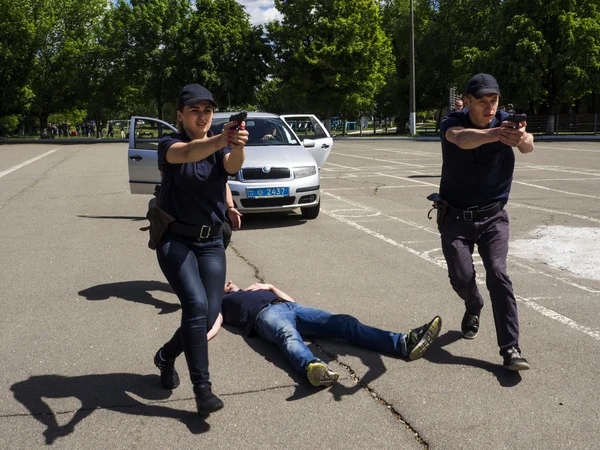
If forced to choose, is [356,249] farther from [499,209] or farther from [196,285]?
[196,285]

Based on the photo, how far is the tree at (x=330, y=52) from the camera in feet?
176

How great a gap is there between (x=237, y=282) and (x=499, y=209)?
2915mm

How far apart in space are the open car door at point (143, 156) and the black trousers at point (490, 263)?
22.8 feet

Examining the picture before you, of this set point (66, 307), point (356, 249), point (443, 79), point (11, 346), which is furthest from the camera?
point (443, 79)

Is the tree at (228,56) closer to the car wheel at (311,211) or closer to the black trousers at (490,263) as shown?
the car wheel at (311,211)

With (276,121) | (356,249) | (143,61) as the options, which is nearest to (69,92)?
(143,61)

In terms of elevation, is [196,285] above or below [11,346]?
above

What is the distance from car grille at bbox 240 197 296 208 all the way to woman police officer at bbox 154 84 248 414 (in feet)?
19.7

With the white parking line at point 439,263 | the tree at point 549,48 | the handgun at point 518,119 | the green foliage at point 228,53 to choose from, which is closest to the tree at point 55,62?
the green foliage at point 228,53

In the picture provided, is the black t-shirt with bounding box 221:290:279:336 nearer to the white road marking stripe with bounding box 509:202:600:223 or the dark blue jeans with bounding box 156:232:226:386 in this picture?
the dark blue jeans with bounding box 156:232:226:386

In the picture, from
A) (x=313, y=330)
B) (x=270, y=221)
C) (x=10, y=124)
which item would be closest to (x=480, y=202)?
(x=313, y=330)

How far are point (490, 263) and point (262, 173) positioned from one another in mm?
6001

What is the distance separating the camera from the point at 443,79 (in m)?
56.9

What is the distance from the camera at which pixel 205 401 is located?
3.43m
